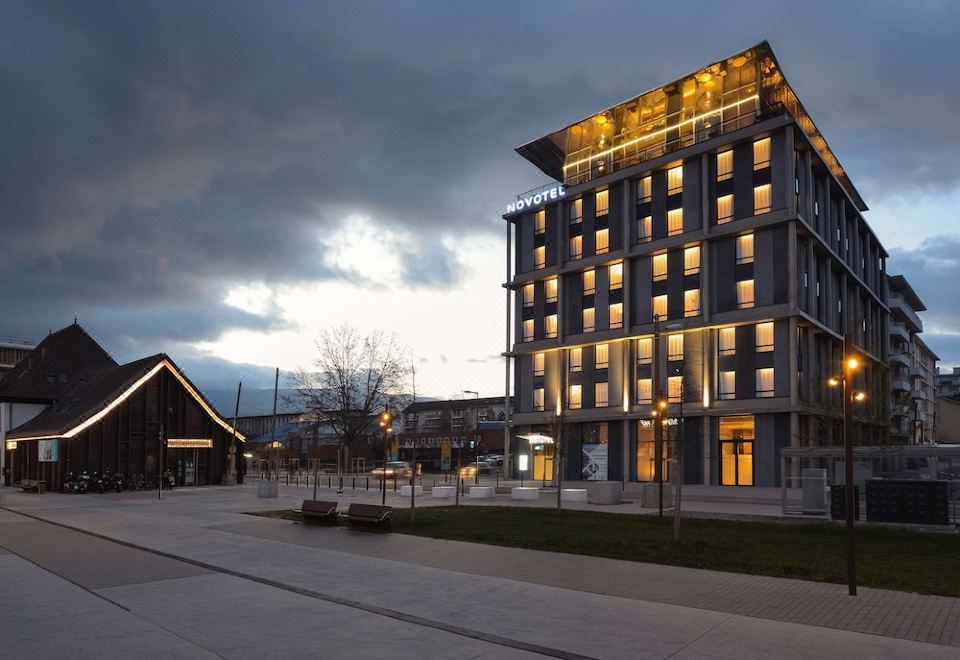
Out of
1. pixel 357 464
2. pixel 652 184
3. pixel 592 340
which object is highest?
pixel 652 184

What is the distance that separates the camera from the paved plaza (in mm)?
9297

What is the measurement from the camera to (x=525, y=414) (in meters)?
64.4

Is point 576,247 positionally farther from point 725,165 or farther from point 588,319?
point 725,165

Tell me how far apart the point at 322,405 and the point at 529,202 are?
24394 mm

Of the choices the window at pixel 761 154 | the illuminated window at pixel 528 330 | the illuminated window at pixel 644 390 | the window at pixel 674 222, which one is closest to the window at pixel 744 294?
the window at pixel 674 222

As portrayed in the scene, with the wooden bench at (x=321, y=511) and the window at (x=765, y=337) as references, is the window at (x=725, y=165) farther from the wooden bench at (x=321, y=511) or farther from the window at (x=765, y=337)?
the wooden bench at (x=321, y=511)

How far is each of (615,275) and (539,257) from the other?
27.7 feet

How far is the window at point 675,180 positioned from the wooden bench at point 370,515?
135 feet

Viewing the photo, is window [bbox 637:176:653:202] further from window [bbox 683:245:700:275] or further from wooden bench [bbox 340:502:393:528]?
wooden bench [bbox 340:502:393:528]

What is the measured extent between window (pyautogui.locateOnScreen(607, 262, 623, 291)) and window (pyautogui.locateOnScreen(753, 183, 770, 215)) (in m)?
11.1

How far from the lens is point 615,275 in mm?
60000

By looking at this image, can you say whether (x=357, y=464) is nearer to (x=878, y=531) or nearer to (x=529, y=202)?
(x=529, y=202)

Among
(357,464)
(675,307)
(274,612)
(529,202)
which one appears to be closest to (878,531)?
(274,612)

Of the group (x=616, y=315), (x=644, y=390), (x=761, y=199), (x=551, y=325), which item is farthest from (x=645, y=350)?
(x=761, y=199)
